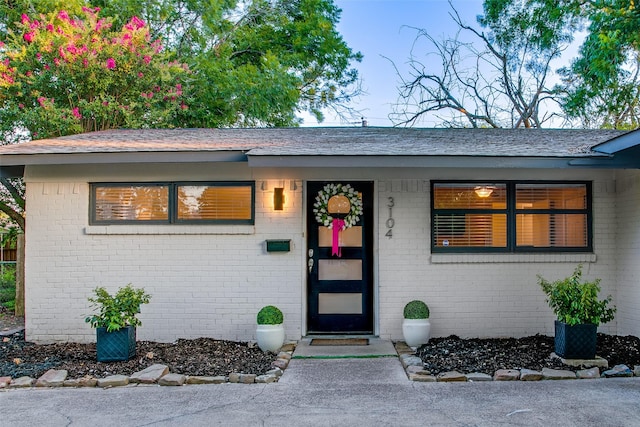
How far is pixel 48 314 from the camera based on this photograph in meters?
6.31

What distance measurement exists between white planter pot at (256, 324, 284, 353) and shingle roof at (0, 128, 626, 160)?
1.99 m

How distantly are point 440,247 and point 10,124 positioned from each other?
8.41 meters

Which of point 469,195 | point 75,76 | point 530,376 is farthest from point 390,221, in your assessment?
point 75,76

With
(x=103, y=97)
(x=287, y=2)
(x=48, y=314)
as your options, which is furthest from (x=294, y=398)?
(x=287, y=2)

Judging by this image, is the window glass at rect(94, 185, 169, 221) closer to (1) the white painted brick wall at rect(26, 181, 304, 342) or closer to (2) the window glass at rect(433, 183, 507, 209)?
(1) the white painted brick wall at rect(26, 181, 304, 342)

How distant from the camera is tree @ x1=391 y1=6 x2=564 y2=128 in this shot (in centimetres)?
1599

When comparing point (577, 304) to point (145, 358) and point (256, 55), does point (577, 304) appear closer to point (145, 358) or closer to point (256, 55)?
point (145, 358)

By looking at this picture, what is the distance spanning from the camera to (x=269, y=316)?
5.65 meters

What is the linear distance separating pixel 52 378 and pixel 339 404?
2.80 meters

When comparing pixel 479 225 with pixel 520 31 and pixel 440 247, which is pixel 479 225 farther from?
pixel 520 31

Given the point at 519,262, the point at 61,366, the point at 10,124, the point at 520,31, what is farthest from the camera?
the point at 520,31

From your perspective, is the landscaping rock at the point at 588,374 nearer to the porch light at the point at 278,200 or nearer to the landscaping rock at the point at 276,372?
the landscaping rock at the point at 276,372

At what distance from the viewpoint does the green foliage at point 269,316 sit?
5.64 metres

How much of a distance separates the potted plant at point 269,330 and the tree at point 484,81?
36.4 feet
